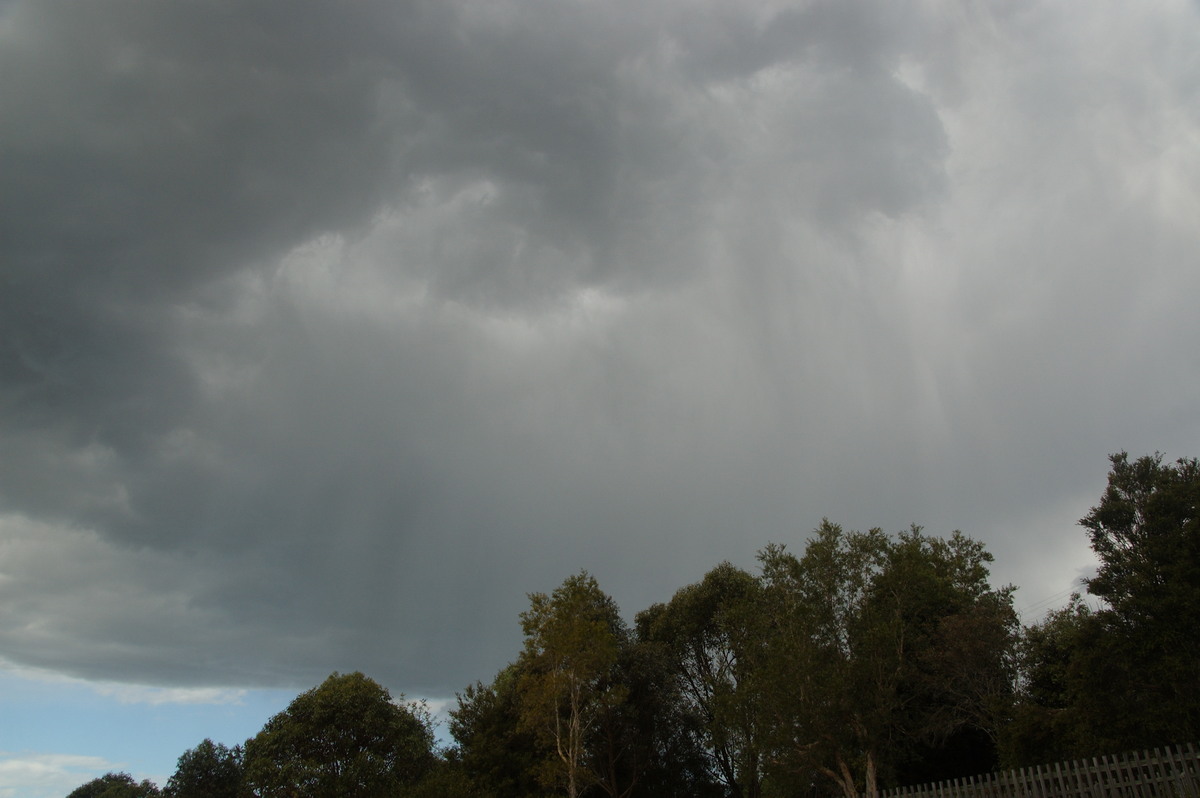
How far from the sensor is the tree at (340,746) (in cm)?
4831

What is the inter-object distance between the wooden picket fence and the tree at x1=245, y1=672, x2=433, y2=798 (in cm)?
3790

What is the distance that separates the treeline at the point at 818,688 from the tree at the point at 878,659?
0.12 metres

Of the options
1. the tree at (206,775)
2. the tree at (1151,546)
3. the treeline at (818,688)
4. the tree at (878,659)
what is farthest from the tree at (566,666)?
the tree at (206,775)

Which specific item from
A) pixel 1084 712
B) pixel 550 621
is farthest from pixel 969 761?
pixel 550 621

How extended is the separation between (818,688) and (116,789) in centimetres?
9681

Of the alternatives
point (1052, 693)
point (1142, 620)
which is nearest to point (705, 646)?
point (1052, 693)

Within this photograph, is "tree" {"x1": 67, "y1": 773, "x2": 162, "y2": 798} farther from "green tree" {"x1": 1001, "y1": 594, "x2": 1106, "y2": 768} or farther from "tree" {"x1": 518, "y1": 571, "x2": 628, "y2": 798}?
"green tree" {"x1": 1001, "y1": 594, "x2": 1106, "y2": 768}

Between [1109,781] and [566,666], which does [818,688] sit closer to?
[1109,781]

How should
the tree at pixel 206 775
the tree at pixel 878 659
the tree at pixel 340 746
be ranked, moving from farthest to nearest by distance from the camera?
the tree at pixel 206 775
the tree at pixel 340 746
the tree at pixel 878 659

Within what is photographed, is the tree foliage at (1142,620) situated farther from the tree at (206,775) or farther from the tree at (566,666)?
the tree at (206,775)

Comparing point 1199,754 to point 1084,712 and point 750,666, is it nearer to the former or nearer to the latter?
point 1084,712

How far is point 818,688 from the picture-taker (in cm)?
2958

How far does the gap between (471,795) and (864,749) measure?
21.8m

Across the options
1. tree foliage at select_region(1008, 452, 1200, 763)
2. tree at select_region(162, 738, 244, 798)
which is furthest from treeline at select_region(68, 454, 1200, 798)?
tree at select_region(162, 738, 244, 798)
